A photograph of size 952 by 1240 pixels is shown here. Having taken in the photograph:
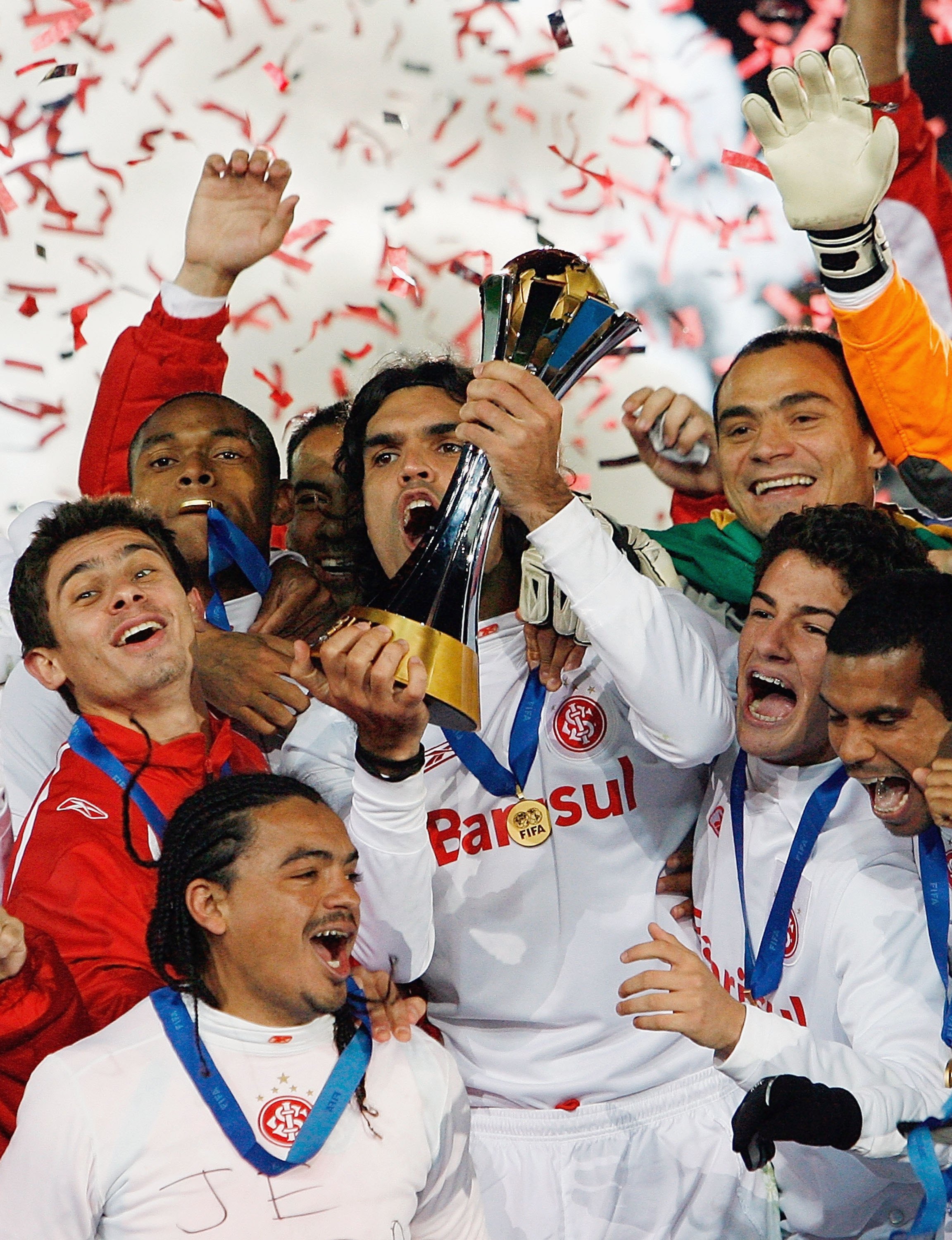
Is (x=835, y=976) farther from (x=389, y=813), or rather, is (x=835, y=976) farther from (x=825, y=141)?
(x=825, y=141)

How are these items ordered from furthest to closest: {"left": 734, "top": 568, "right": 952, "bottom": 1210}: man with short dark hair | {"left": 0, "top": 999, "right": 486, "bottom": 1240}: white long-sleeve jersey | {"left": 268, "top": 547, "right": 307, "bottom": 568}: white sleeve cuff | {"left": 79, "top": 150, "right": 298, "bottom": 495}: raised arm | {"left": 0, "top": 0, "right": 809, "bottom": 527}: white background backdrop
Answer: {"left": 0, "top": 0, "right": 809, "bottom": 527}: white background backdrop
{"left": 79, "top": 150, "right": 298, "bottom": 495}: raised arm
{"left": 268, "top": 547, "right": 307, "bottom": 568}: white sleeve cuff
{"left": 734, "top": 568, "right": 952, "bottom": 1210}: man with short dark hair
{"left": 0, "top": 999, "right": 486, "bottom": 1240}: white long-sleeve jersey

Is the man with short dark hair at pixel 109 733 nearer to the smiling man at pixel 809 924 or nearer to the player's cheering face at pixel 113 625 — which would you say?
the player's cheering face at pixel 113 625

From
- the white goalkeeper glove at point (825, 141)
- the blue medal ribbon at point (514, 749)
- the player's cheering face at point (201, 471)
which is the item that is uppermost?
the white goalkeeper glove at point (825, 141)

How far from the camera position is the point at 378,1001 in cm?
204

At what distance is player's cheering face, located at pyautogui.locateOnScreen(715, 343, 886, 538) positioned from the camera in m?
2.48

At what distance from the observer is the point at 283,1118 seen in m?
1.89

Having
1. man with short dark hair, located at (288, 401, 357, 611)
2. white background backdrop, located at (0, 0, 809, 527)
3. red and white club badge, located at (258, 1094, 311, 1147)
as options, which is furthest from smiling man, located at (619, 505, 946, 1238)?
white background backdrop, located at (0, 0, 809, 527)

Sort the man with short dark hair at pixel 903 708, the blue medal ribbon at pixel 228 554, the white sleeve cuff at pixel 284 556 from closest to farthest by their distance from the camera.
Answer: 1. the man with short dark hair at pixel 903 708
2. the blue medal ribbon at pixel 228 554
3. the white sleeve cuff at pixel 284 556

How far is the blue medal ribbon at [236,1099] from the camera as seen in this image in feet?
6.03

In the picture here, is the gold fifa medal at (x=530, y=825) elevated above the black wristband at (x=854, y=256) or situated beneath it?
situated beneath

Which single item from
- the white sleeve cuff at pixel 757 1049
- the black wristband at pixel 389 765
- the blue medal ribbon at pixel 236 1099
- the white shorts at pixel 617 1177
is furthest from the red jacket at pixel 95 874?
the white sleeve cuff at pixel 757 1049

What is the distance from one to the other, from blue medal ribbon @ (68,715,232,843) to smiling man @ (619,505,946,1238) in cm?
72

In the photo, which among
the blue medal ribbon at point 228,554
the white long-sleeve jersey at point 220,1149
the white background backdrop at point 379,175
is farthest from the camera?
the white background backdrop at point 379,175

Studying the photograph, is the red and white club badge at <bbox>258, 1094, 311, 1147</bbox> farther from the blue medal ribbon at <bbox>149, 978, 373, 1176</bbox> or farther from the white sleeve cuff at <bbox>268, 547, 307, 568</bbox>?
the white sleeve cuff at <bbox>268, 547, 307, 568</bbox>
